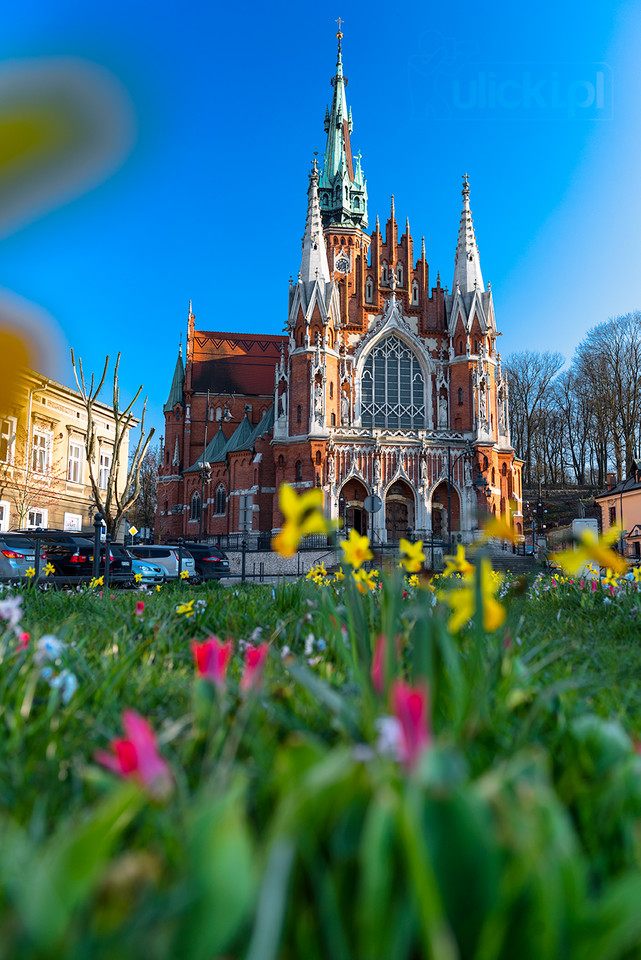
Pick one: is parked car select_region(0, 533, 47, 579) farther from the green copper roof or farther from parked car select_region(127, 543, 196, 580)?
the green copper roof

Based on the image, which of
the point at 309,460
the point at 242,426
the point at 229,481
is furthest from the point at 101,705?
the point at 242,426

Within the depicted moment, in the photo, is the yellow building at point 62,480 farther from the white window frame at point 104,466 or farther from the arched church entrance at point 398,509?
the arched church entrance at point 398,509

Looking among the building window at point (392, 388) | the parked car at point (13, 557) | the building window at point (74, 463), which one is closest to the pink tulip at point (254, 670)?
the parked car at point (13, 557)

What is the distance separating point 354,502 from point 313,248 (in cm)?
1646

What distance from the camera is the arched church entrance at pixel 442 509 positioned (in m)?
39.3

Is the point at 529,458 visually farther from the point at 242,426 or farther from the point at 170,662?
the point at 170,662

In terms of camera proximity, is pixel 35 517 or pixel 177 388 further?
pixel 177 388

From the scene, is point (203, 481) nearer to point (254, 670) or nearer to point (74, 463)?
point (74, 463)

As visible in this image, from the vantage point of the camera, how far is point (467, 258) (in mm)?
42781

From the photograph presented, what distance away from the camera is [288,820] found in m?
0.90

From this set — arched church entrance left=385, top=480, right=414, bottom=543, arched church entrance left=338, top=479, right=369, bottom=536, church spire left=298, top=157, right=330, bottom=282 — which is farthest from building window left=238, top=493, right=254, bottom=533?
church spire left=298, top=157, right=330, bottom=282

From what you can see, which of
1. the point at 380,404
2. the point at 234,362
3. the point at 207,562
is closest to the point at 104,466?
the point at 380,404

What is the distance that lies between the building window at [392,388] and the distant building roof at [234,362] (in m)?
17.4

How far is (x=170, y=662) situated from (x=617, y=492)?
43809 millimetres
